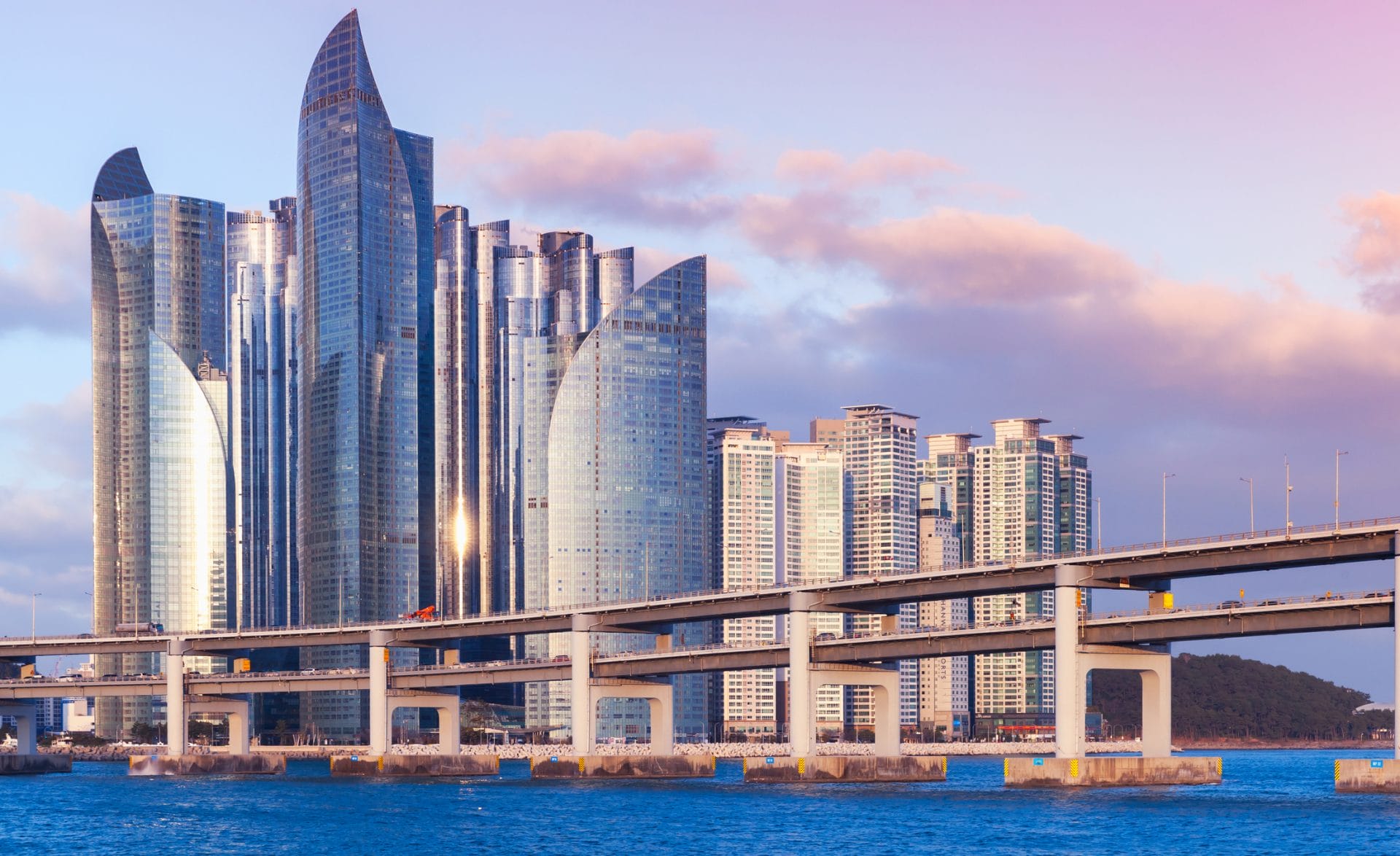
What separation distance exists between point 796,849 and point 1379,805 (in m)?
36.6

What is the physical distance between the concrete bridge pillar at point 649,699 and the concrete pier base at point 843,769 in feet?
49.5

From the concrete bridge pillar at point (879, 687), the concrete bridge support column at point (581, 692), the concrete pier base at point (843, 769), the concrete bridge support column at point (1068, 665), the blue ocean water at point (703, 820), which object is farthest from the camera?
the concrete bridge support column at point (581, 692)

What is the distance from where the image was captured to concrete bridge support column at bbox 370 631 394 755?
193375mm

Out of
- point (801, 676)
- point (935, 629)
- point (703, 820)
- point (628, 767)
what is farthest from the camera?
point (628, 767)

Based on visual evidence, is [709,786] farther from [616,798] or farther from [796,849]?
[796,849]

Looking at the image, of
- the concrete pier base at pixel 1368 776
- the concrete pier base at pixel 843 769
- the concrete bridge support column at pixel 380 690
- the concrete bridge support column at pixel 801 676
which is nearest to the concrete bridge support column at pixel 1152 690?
the concrete pier base at pixel 1368 776

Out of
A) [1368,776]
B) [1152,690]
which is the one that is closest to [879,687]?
[1152,690]

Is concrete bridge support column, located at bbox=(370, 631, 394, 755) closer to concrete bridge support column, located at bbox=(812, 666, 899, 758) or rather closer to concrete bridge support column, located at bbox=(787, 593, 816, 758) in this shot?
concrete bridge support column, located at bbox=(787, 593, 816, 758)

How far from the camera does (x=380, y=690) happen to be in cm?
19450

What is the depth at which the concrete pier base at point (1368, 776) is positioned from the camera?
11725cm

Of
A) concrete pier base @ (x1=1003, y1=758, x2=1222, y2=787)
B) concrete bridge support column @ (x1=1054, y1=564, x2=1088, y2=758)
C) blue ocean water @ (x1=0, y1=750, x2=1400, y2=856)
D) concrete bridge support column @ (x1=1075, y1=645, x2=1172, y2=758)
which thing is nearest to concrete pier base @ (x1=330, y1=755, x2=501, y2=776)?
blue ocean water @ (x1=0, y1=750, x2=1400, y2=856)

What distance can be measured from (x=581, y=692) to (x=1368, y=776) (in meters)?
74.7

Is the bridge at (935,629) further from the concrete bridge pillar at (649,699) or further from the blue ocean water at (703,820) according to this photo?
the blue ocean water at (703,820)

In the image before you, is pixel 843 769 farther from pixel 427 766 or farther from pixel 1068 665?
pixel 427 766
